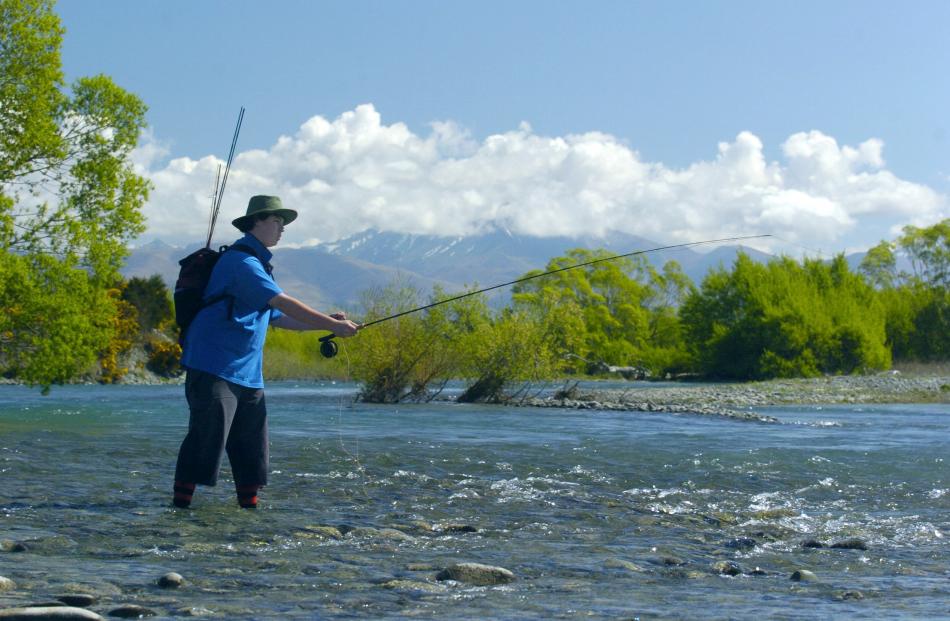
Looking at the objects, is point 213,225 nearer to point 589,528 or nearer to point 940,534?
point 589,528

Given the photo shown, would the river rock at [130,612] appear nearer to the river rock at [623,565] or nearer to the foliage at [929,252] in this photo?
the river rock at [623,565]

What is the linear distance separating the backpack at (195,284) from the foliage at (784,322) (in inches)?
1889

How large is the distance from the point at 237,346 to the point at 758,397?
29058 millimetres

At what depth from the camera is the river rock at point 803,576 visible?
513cm

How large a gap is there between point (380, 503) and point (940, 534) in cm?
369

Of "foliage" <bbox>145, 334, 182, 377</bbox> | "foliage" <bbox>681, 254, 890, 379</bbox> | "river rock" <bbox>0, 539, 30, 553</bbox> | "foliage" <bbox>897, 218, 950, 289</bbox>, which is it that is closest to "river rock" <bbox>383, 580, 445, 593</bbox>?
"river rock" <bbox>0, 539, 30, 553</bbox>

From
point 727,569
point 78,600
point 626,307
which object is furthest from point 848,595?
point 626,307

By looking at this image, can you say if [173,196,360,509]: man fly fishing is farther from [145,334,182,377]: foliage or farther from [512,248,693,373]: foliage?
[512,248,693,373]: foliage

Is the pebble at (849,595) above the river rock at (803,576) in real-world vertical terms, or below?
below

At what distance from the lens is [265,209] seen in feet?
21.9

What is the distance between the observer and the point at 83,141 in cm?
2066

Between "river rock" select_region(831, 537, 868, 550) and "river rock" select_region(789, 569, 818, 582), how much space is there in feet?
3.62

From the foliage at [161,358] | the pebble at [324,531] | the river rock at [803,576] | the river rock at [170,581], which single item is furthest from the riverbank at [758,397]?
the foliage at [161,358]

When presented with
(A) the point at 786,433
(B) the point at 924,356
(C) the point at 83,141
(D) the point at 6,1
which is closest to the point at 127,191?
(C) the point at 83,141
